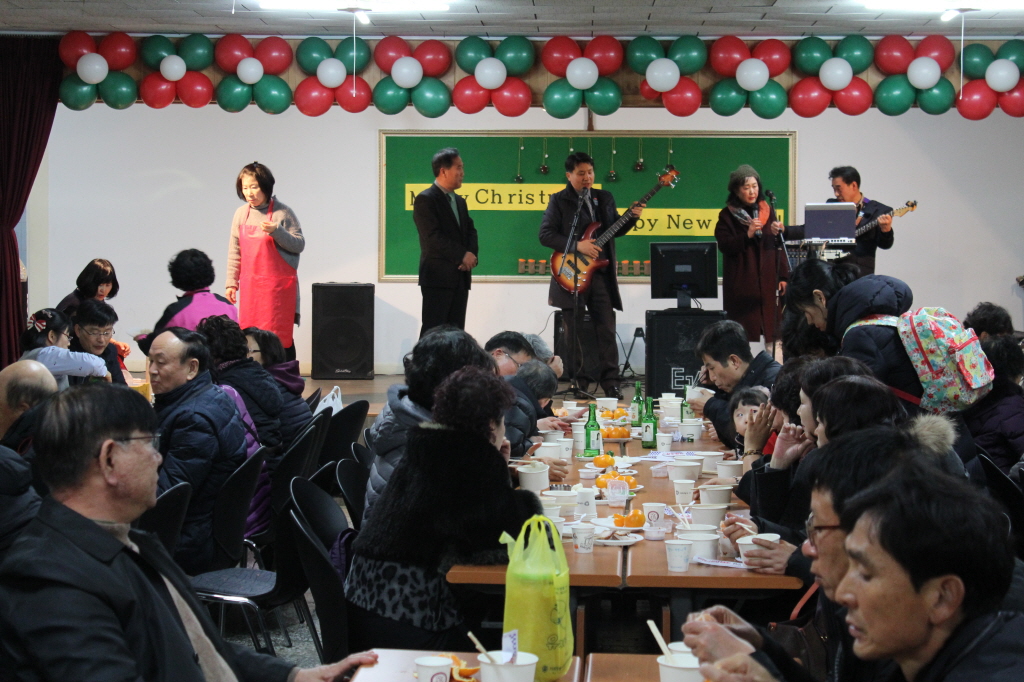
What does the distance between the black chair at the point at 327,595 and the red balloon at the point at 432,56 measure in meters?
5.19

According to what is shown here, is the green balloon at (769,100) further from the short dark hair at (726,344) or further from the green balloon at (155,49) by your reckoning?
the green balloon at (155,49)

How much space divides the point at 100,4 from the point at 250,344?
298 centimetres

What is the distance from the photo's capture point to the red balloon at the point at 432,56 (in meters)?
7.36

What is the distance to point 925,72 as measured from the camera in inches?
283

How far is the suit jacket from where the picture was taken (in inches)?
296

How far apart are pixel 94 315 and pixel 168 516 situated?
2.80 m

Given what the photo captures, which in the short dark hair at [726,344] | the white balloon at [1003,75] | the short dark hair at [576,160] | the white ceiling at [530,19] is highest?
the white ceiling at [530,19]

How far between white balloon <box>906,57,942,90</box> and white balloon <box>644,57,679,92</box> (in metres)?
1.62

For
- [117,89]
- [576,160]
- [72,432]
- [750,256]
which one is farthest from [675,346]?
[72,432]

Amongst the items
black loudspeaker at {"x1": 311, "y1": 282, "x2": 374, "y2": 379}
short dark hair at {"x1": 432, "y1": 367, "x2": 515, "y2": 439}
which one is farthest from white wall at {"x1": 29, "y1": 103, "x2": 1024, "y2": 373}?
short dark hair at {"x1": 432, "y1": 367, "x2": 515, "y2": 439}

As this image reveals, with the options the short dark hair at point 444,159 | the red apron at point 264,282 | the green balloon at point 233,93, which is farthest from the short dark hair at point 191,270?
the short dark hair at point 444,159

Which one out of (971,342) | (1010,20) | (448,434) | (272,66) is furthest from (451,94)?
(448,434)

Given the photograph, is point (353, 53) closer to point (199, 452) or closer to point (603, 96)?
point (603, 96)

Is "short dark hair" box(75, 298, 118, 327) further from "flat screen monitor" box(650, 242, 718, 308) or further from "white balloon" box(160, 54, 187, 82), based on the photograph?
"flat screen monitor" box(650, 242, 718, 308)
